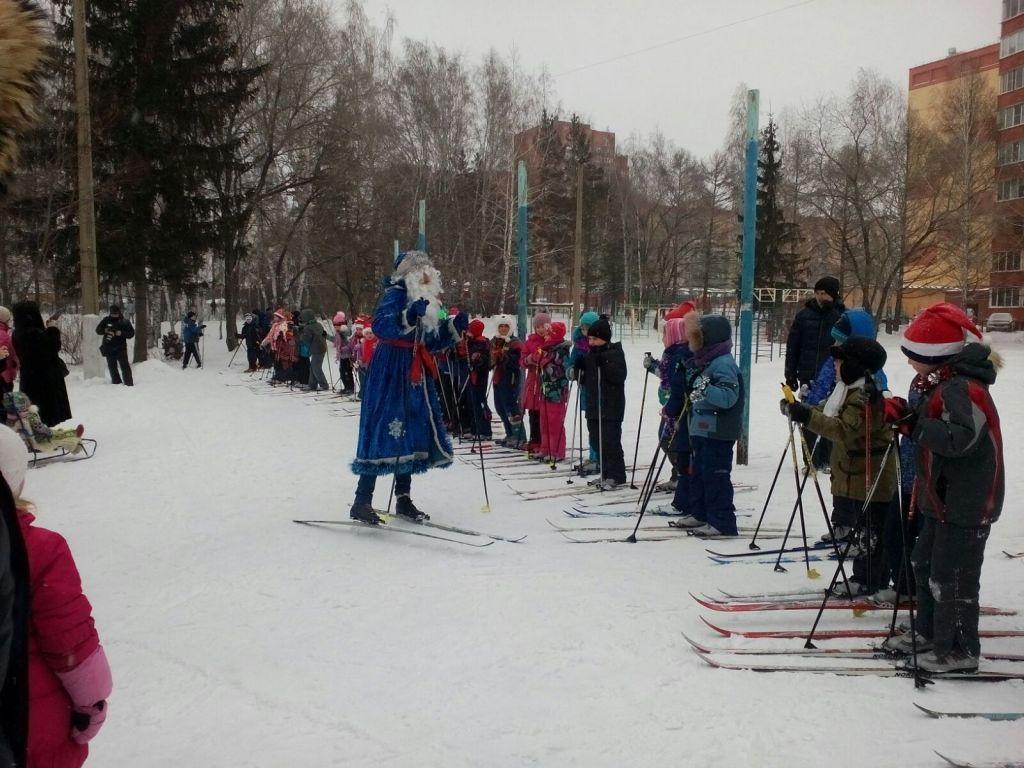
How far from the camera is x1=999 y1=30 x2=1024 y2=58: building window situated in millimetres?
43656

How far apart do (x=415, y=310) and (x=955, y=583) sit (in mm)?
3878

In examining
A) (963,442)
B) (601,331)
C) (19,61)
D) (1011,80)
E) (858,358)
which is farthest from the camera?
(1011,80)

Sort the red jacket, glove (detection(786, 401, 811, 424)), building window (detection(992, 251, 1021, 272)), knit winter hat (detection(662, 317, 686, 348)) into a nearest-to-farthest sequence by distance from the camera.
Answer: the red jacket
glove (detection(786, 401, 811, 424))
knit winter hat (detection(662, 317, 686, 348))
building window (detection(992, 251, 1021, 272))

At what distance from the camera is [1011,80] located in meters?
44.8

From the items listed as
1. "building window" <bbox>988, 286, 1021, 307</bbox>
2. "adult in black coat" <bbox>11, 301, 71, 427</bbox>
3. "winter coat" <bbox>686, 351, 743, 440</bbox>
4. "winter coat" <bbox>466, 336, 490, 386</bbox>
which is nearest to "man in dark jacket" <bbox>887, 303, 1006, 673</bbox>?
"winter coat" <bbox>686, 351, 743, 440</bbox>

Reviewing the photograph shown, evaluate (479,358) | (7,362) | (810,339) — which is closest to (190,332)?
(479,358)

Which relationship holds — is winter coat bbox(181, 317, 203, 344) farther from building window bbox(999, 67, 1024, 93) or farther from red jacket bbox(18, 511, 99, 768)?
building window bbox(999, 67, 1024, 93)

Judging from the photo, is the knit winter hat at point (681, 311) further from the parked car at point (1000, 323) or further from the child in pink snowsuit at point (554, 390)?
the parked car at point (1000, 323)

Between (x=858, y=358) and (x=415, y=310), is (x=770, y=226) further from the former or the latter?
(x=858, y=358)

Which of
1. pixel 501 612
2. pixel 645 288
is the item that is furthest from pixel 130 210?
pixel 645 288

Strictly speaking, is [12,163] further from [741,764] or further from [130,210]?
[130,210]

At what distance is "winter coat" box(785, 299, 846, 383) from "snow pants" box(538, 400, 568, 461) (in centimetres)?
260

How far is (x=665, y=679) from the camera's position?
130 inches

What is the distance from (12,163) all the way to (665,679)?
344cm
